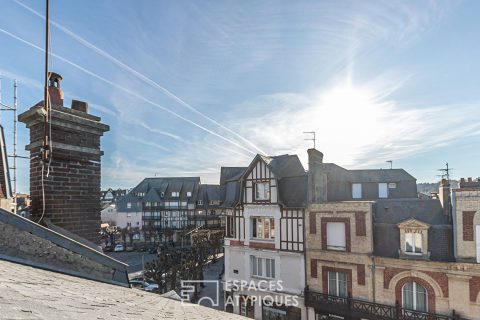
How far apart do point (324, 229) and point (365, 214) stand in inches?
95.4

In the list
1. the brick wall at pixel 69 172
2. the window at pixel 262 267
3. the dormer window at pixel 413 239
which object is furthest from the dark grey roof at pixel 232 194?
the brick wall at pixel 69 172

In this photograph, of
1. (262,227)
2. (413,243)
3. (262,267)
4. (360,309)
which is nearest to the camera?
(413,243)

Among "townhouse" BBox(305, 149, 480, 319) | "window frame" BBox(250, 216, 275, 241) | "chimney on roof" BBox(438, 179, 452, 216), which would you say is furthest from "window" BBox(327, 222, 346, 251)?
"chimney on roof" BBox(438, 179, 452, 216)

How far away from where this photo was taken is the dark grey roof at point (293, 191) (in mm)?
16828

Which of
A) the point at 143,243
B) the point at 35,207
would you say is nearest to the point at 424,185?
the point at 143,243

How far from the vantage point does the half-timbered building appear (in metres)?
16.7

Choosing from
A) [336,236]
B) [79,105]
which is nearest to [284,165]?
[336,236]

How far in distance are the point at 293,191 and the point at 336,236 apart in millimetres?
3595

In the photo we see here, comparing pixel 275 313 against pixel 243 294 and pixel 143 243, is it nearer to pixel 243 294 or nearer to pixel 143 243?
pixel 243 294

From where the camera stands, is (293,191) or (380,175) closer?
(293,191)

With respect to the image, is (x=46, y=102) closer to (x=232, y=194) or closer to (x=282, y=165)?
(x=282, y=165)

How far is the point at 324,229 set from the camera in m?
15.7

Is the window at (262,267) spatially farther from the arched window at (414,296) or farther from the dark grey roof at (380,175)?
the dark grey roof at (380,175)

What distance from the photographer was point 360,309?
1398 cm
